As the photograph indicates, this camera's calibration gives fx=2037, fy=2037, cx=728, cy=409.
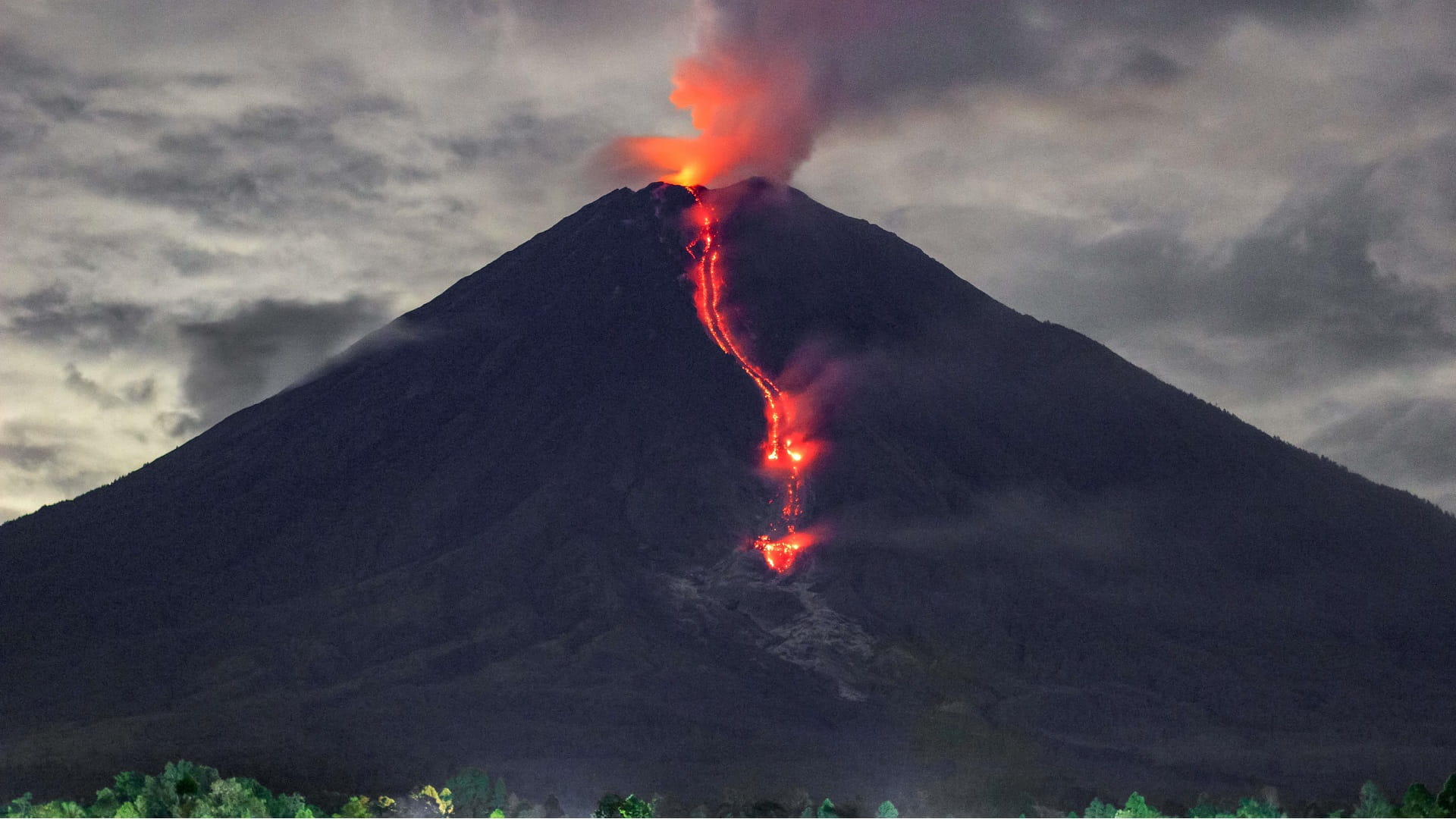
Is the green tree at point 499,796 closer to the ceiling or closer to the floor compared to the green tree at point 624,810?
closer to the ceiling

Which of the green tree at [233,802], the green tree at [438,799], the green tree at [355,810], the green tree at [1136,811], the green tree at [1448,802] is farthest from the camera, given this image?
the green tree at [438,799]

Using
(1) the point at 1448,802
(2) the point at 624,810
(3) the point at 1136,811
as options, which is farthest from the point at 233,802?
(1) the point at 1448,802

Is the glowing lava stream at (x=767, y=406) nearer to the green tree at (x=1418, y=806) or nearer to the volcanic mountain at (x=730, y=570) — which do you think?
the volcanic mountain at (x=730, y=570)

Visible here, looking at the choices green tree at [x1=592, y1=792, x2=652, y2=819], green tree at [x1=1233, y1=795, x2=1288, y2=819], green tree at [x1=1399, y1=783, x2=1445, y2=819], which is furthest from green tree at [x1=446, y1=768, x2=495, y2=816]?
green tree at [x1=1399, y1=783, x2=1445, y2=819]

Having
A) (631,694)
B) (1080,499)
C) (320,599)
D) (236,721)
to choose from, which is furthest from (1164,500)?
(236,721)

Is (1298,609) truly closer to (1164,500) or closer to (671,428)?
(1164,500)

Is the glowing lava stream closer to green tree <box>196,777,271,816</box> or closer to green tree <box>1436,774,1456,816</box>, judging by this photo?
green tree <box>196,777,271,816</box>

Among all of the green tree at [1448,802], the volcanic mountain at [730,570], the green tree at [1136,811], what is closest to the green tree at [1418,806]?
the green tree at [1448,802]
